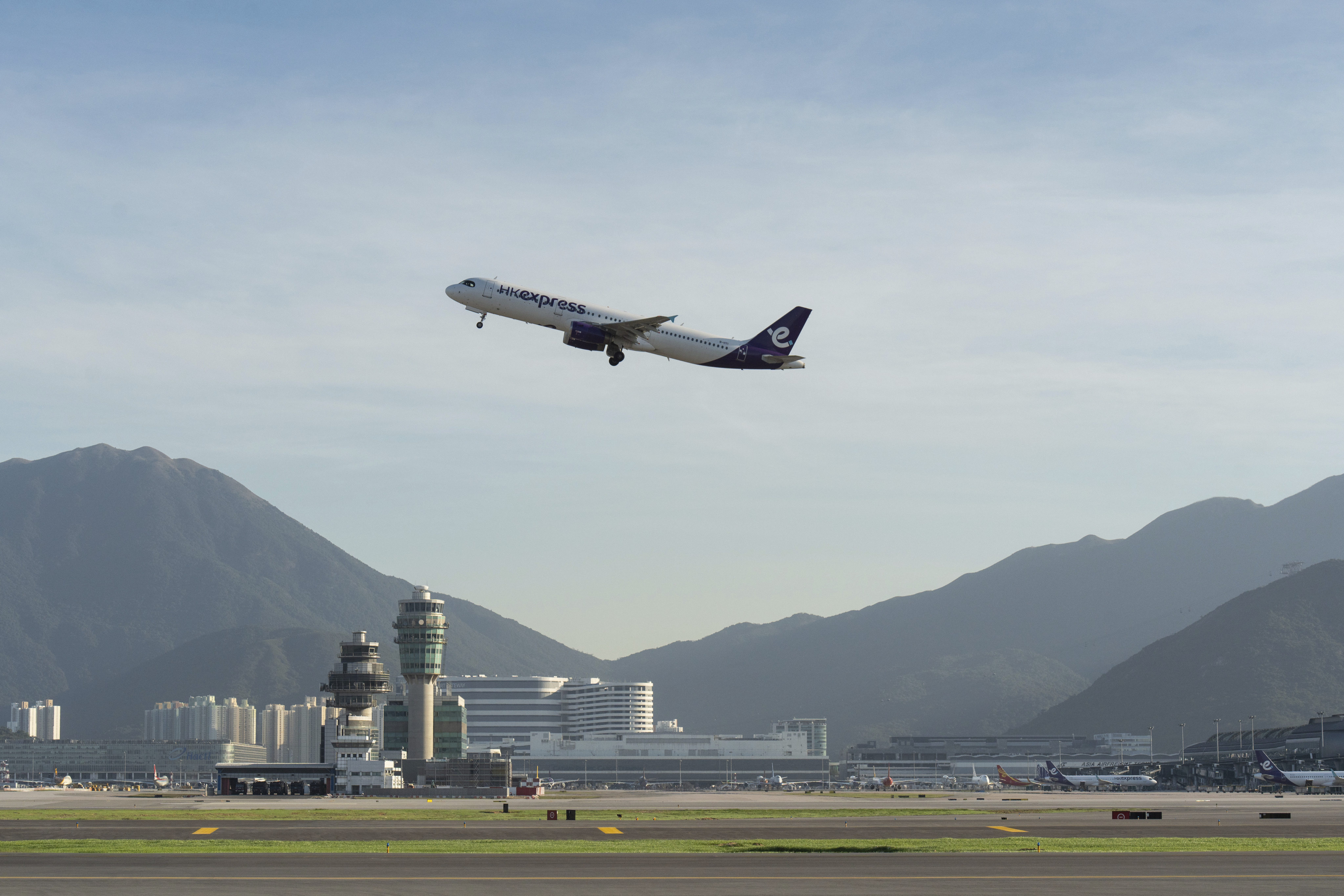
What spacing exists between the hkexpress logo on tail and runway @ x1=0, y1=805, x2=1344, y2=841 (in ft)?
125

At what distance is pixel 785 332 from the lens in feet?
361

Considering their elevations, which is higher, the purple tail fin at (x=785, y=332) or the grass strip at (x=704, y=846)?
the purple tail fin at (x=785, y=332)

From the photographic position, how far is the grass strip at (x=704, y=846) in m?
63.8

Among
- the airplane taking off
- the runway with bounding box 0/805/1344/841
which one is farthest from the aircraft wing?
the runway with bounding box 0/805/1344/841

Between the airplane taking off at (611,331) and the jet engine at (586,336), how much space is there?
0.03m

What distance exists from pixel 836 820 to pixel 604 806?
4288 cm

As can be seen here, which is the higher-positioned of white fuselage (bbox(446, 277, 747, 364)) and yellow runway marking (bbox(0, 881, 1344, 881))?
white fuselage (bbox(446, 277, 747, 364))

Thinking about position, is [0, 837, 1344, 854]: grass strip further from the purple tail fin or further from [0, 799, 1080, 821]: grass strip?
the purple tail fin

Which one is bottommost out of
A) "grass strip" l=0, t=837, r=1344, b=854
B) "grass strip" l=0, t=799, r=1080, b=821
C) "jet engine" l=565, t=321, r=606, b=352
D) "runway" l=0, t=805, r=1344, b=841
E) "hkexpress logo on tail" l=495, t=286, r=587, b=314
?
"grass strip" l=0, t=799, r=1080, b=821

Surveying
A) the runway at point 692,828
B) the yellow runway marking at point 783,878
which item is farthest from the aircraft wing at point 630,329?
the yellow runway marking at point 783,878

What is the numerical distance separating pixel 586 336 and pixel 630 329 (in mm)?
3482

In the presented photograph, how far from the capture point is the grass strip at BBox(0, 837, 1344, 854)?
63.8 m

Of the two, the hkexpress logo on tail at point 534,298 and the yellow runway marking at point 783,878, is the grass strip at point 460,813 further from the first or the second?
the yellow runway marking at point 783,878

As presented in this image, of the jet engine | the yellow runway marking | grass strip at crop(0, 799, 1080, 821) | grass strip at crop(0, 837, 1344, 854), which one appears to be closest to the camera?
the yellow runway marking
